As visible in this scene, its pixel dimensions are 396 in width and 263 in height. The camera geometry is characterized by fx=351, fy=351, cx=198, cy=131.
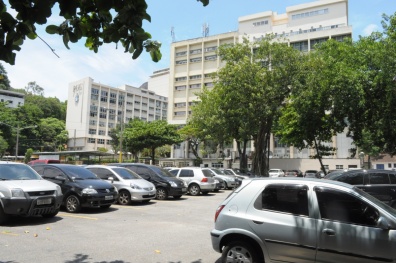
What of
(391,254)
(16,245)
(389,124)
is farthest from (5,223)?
(389,124)

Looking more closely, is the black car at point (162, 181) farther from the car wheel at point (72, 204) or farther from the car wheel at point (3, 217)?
the car wheel at point (3, 217)

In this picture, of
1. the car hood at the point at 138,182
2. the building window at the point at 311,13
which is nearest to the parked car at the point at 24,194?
the car hood at the point at 138,182

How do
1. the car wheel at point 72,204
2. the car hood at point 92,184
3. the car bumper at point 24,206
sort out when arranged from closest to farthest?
the car bumper at point 24,206, the car wheel at point 72,204, the car hood at point 92,184

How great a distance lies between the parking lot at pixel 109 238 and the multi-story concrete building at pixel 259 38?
50.7m

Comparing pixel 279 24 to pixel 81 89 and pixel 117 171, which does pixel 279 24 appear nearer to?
pixel 81 89

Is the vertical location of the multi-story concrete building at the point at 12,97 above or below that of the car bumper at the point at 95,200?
above

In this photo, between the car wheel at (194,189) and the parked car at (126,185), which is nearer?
the parked car at (126,185)

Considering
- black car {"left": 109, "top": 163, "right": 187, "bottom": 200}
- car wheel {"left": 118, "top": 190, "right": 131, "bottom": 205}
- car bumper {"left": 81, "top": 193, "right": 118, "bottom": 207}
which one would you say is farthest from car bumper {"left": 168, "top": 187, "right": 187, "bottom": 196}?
car bumper {"left": 81, "top": 193, "right": 118, "bottom": 207}

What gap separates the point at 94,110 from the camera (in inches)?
3989

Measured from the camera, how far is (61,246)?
6695mm

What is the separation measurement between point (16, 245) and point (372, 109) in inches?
859

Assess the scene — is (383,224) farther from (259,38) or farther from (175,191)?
(259,38)

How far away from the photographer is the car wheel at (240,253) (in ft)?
16.4

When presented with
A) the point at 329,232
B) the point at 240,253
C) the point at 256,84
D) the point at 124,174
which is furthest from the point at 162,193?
the point at 256,84
